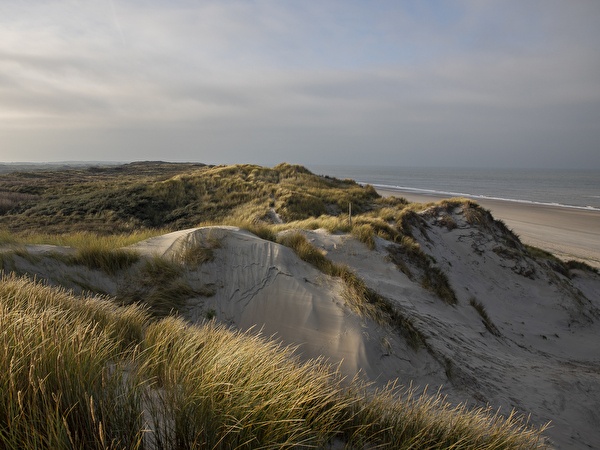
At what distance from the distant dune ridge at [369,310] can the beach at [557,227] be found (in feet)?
47.5

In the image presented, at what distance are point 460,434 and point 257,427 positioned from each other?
1547 mm

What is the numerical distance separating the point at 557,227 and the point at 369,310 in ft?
108

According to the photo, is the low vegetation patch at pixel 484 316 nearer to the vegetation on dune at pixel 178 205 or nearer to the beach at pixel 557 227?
the vegetation on dune at pixel 178 205

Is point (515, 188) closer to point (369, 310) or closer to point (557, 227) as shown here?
point (557, 227)

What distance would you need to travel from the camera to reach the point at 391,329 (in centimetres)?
599

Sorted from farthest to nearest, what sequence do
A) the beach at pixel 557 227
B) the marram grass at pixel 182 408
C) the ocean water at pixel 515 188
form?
the ocean water at pixel 515 188 → the beach at pixel 557 227 → the marram grass at pixel 182 408

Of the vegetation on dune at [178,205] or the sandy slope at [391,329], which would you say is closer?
the sandy slope at [391,329]

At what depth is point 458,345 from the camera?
22.0 feet

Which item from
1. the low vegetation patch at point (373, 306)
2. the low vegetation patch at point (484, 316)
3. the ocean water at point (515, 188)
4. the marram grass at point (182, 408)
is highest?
the ocean water at point (515, 188)

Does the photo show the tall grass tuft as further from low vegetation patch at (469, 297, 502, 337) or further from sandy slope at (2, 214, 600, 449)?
low vegetation patch at (469, 297, 502, 337)

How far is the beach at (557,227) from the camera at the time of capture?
23.4m

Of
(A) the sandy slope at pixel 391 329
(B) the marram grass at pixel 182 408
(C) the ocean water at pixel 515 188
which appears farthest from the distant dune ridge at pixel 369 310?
(C) the ocean water at pixel 515 188

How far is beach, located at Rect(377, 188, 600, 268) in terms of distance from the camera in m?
23.4

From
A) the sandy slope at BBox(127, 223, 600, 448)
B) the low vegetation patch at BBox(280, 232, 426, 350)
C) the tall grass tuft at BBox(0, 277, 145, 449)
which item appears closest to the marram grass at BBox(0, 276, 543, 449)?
the tall grass tuft at BBox(0, 277, 145, 449)
